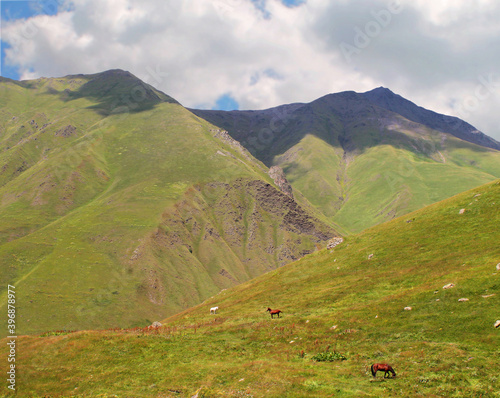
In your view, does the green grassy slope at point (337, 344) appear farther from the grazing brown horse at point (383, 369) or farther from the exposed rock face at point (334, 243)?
the exposed rock face at point (334, 243)

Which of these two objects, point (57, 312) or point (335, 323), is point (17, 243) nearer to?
point (57, 312)

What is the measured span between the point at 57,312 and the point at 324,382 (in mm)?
150715

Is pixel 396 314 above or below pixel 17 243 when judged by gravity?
below

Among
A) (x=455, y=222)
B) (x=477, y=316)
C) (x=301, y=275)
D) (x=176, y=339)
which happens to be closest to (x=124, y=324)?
(x=301, y=275)

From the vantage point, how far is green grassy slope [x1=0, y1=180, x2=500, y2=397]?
2123cm

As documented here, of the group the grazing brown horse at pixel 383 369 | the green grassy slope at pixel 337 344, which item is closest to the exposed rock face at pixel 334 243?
the green grassy slope at pixel 337 344

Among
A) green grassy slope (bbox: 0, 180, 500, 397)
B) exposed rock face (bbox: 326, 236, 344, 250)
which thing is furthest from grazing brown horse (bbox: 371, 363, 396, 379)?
exposed rock face (bbox: 326, 236, 344, 250)

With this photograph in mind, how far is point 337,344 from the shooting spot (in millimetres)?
28328

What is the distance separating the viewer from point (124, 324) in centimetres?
14912

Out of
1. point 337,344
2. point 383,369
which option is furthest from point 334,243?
point 383,369

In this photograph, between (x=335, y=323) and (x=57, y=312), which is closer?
(x=335, y=323)

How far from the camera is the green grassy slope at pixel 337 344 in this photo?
69.7 feet

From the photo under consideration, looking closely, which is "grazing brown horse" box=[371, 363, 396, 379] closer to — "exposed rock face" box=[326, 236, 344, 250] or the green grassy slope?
the green grassy slope

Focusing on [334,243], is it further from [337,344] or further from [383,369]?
[383,369]
